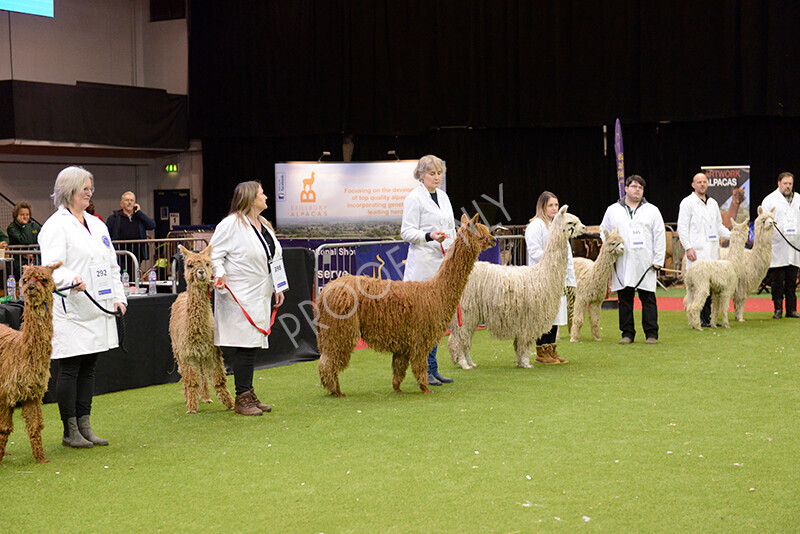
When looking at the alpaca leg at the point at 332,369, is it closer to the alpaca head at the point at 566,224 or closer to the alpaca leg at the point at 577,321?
the alpaca head at the point at 566,224

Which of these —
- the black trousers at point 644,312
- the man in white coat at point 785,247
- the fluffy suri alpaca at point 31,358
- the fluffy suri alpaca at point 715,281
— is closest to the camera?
the fluffy suri alpaca at point 31,358

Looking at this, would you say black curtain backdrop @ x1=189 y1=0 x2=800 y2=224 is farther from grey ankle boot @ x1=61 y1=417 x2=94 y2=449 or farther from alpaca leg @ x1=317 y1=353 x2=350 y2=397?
grey ankle boot @ x1=61 y1=417 x2=94 y2=449

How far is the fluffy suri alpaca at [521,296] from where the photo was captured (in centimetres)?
761

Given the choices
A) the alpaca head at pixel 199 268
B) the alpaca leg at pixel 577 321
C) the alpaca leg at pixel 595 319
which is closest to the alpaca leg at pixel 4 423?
the alpaca head at pixel 199 268

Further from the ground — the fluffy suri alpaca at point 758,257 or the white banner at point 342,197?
the white banner at point 342,197

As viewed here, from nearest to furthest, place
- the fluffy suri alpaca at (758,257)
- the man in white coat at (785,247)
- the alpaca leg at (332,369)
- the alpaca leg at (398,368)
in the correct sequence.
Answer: the alpaca leg at (332,369) < the alpaca leg at (398,368) < the fluffy suri alpaca at (758,257) < the man in white coat at (785,247)

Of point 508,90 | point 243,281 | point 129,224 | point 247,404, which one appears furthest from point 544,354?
point 508,90

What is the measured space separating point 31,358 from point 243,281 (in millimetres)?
1595

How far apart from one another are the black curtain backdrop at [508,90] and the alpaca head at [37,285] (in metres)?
14.8

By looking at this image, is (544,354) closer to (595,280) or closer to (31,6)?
(595,280)

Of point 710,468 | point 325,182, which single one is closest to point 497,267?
point 710,468

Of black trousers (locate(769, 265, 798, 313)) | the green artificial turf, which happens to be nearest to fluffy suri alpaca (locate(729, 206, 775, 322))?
black trousers (locate(769, 265, 798, 313))

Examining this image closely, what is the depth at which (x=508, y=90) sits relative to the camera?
1844 centimetres

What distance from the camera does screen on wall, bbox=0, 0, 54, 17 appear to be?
18.8 meters
